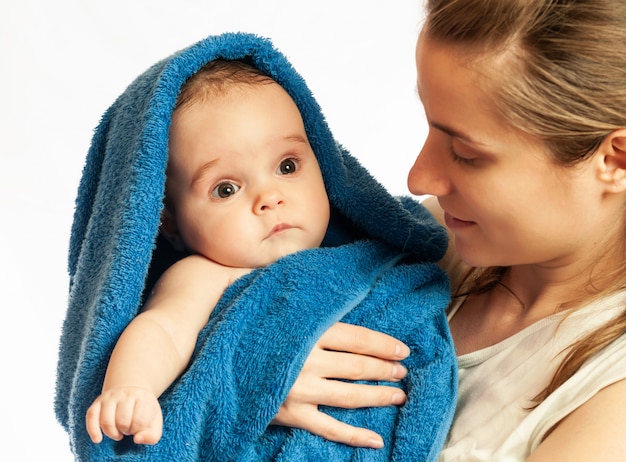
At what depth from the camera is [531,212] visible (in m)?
1.33

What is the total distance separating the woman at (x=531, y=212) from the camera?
4.07 ft

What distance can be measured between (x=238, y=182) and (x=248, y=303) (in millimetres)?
212

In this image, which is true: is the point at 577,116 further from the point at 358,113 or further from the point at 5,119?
the point at 5,119

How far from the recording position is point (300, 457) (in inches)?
53.5

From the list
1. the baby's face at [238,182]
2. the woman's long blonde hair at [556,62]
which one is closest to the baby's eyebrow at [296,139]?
the baby's face at [238,182]

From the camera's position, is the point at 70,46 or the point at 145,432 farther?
the point at 70,46

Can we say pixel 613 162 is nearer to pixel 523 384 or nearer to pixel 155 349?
pixel 523 384

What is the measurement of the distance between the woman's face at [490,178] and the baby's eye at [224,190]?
0.29 meters

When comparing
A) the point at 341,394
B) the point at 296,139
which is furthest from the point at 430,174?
the point at 341,394

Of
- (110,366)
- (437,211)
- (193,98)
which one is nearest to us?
(110,366)

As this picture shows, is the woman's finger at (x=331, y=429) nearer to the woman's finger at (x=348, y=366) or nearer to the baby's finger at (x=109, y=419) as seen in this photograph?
the woman's finger at (x=348, y=366)

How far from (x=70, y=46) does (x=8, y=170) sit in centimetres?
39

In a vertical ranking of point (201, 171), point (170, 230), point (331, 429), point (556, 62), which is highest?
point (556, 62)

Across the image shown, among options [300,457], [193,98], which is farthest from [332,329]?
[193,98]
